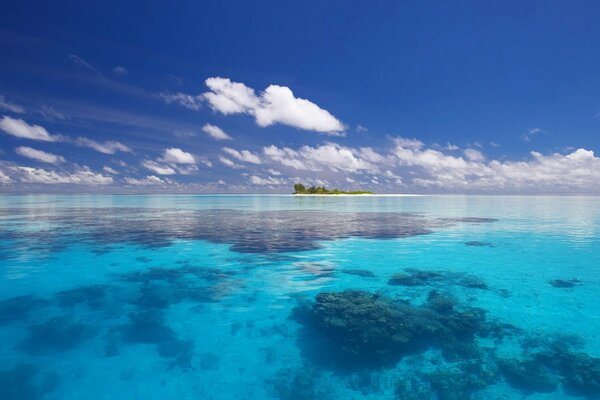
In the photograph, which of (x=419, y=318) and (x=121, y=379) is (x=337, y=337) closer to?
(x=419, y=318)

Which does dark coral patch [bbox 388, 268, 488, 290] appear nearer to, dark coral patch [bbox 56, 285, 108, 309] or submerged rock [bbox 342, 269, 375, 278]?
submerged rock [bbox 342, 269, 375, 278]

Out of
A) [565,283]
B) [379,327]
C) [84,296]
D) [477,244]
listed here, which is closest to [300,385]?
[379,327]

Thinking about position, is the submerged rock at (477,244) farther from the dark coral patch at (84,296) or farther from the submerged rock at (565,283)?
the dark coral patch at (84,296)

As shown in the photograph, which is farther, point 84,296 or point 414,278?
point 414,278

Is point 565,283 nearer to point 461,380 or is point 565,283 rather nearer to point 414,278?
point 414,278

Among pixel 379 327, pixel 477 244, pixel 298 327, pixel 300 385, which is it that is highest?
pixel 379 327

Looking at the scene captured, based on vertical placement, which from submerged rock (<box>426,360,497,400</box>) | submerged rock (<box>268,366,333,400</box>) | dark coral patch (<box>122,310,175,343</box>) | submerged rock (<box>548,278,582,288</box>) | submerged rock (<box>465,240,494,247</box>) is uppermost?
submerged rock (<box>465,240,494,247</box>)

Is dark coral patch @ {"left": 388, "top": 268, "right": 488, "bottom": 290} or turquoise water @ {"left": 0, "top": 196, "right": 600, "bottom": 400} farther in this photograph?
dark coral patch @ {"left": 388, "top": 268, "right": 488, "bottom": 290}

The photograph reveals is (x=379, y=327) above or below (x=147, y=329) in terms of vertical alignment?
above

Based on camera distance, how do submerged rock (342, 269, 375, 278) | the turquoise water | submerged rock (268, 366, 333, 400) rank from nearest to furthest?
submerged rock (268, 366, 333, 400), the turquoise water, submerged rock (342, 269, 375, 278)

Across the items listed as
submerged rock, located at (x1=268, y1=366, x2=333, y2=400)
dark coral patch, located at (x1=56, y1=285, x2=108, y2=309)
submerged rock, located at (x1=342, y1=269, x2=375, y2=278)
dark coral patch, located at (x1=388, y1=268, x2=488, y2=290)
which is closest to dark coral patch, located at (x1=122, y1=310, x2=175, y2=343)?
dark coral patch, located at (x1=56, y1=285, x2=108, y2=309)

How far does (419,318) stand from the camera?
10.6 meters

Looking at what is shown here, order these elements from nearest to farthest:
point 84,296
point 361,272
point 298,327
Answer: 1. point 298,327
2. point 84,296
3. point 361,272

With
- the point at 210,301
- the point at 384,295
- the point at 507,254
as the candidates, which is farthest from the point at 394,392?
the point at 507,254
